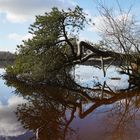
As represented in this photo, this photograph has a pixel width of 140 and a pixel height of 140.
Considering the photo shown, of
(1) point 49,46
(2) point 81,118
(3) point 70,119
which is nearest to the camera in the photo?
(3) point 70,119

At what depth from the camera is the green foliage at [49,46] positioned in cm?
2123

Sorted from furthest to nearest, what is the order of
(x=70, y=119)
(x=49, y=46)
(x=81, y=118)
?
(x=49, y=46)
(x=81, y=118)
(x=70, y=119)

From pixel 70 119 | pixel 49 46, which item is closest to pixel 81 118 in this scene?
pixel 70 119

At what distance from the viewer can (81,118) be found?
39.4 feet

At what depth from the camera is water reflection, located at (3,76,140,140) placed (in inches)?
364

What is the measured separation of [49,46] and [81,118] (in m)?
10.0

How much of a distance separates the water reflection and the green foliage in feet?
17.6

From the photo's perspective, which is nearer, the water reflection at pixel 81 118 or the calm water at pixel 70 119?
the calm water at pixel 70 119

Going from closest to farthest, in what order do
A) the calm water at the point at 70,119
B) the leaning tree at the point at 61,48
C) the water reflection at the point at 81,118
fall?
1. the calm water at the point at 70,119
2. the water reflection at the point at 81,118
3. the leaning tree at the point at 61,48

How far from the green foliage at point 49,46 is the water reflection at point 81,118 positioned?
537cm

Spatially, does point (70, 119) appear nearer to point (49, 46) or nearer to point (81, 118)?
point (81, 118)

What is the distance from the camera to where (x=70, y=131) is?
9.72 meters

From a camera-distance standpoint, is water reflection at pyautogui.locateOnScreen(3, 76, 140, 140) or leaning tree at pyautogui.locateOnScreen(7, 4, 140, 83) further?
leaning tree at pyautogui.locateOnScreen(7, 4, 140, 83)

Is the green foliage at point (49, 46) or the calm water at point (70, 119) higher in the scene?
the green foliage at point (49, 46)
